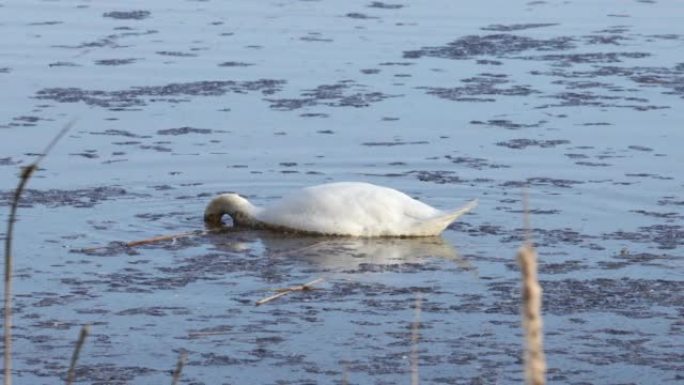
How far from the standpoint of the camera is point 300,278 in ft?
23.8

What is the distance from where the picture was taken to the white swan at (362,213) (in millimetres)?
7930

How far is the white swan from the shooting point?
7930 millimetres

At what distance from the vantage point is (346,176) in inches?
366

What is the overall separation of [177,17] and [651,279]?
8.71 meters

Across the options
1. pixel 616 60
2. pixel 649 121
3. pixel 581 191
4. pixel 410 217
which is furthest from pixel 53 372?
pixel 616 60

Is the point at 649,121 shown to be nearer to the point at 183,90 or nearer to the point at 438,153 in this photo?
the point at 438,153

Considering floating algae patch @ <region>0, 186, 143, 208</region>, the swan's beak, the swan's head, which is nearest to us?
the swan's head

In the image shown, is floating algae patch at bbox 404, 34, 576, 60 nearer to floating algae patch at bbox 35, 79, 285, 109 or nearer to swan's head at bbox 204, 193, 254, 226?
floating algae patch at bbox 35, 79, 285, 109

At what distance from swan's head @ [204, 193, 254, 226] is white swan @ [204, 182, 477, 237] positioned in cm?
29

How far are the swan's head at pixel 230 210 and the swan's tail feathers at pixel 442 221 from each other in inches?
38.5

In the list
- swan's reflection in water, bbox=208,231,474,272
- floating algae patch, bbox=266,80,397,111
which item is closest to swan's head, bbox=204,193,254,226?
swan's reflection in water, bbox=208,231,474,272

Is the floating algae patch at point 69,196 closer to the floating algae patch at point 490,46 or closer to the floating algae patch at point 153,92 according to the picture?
the floating algae patch at point 153,92

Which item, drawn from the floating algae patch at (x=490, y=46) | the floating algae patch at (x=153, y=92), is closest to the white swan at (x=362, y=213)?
the floating algae patch at (x=153, y=92)

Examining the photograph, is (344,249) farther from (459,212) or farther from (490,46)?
(490,46)
